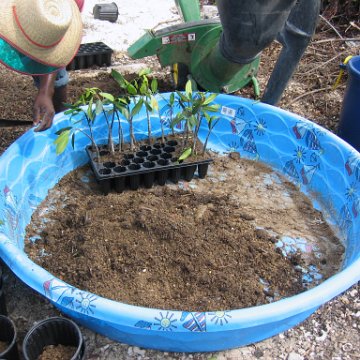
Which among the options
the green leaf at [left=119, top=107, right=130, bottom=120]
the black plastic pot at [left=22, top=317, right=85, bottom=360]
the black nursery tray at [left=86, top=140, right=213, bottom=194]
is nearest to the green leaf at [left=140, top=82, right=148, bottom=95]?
the green leaf at [left=119, top=107, right=130, bottom=120]

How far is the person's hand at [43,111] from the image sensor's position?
1713 millimetres

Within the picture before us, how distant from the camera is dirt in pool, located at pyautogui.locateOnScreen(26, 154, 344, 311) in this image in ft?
4.84

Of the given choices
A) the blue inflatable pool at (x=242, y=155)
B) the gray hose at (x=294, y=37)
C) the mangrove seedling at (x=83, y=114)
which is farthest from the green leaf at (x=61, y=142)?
the gray hose at (x=294, y=37)

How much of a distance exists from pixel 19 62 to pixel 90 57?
1.53 meters

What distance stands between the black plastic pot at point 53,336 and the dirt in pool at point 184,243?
15 cm

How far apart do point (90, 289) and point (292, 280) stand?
2.31ft

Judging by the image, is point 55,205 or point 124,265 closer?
point 124,265

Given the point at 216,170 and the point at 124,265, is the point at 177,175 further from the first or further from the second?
the point at 124,265

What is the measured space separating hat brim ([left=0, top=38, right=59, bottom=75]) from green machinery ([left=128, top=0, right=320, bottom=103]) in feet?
2.19

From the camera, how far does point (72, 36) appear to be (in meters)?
1.46

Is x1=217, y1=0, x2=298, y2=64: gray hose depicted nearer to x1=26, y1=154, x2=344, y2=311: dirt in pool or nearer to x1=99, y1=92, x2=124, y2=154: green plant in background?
x1=99, y1=92, x2=124, y2=154: green plant in background

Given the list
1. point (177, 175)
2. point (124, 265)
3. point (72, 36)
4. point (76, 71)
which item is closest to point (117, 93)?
point (76, 71)

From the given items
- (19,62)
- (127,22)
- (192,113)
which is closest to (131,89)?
(192,113)

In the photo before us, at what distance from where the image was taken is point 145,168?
191 cm
